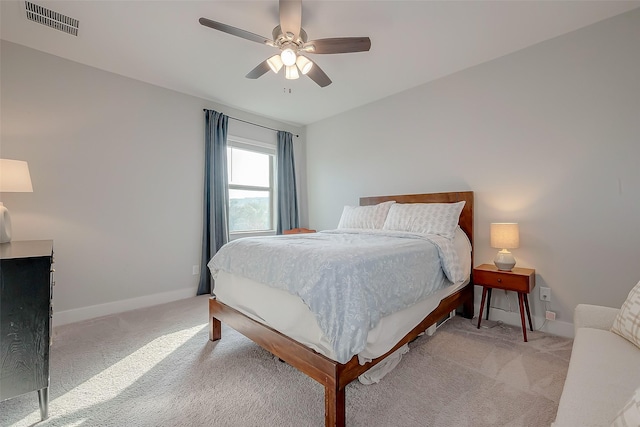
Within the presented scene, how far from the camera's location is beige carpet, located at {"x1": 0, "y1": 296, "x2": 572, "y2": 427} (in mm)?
1386

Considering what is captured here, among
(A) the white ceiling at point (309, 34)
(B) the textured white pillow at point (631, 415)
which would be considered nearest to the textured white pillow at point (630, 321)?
(B) the textured white pillow at point (631, 415)

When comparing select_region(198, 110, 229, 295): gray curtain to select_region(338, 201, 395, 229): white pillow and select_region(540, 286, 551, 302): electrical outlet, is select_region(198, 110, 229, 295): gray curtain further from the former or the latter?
select_region(540, 286, 551, 302): electrical outlet

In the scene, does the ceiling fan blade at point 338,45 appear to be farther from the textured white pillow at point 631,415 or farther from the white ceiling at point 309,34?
the textured white pillow at point 631,415

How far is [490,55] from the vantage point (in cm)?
259

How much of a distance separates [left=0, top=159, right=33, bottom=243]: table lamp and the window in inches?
83.0

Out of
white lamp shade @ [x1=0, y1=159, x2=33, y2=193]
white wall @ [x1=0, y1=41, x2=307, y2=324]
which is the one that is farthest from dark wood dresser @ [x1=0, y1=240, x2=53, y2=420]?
white wall @ [x1=0, y1=41, x2=307, y2=324]

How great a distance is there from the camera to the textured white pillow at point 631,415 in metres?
0.55

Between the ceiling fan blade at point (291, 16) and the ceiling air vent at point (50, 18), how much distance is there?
1.70 metres

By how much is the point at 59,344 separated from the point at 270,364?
1758 mm

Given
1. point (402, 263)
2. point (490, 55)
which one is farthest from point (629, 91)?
point (402, 263)

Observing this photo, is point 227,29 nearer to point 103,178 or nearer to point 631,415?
point 103,178

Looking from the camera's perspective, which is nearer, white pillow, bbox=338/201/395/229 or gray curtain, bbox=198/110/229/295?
white pillow, bbox=338/201/395/229

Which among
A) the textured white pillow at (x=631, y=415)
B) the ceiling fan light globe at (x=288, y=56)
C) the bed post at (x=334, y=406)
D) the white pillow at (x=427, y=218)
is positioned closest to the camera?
the textured white pillow at (x=631, y=415)

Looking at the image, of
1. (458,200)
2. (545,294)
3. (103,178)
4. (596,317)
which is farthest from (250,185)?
(596,317)
